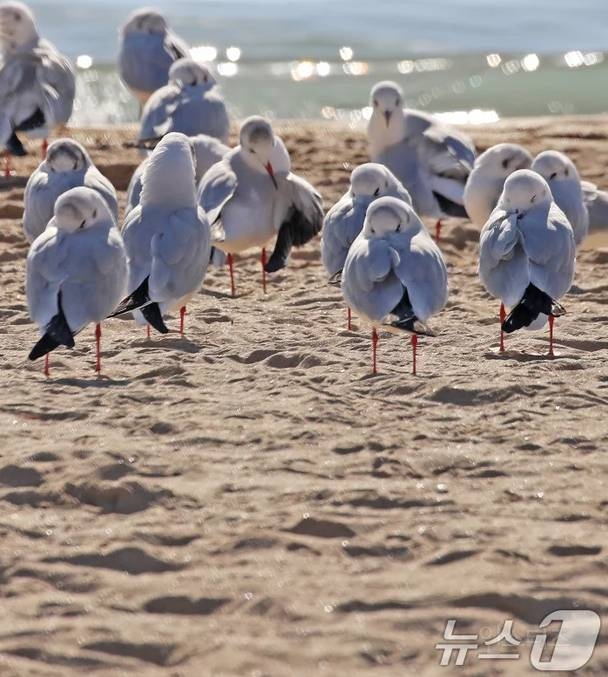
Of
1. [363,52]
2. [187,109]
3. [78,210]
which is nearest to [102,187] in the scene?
[78,210]

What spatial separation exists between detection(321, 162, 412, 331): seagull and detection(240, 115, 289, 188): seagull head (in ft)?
3.31

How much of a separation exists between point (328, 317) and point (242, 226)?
37.8 inches

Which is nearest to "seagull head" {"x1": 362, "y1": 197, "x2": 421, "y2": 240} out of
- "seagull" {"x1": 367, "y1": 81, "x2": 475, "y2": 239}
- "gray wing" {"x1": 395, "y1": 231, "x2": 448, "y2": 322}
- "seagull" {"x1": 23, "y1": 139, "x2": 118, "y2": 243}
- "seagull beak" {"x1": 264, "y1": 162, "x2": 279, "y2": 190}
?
"gray wing" {"x1": 395, "y1": 231, "x2": 448, "y2": 322}

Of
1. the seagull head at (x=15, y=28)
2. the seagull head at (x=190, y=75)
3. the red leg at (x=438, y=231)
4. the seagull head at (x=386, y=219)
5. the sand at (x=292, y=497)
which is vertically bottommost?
the sand at (x=292, y=497)

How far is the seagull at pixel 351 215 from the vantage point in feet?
26.0

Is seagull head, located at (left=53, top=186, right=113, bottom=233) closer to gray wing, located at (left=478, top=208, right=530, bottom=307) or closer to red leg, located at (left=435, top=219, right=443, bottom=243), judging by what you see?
gray wing, located at (left=478, top=208, right=530, bottom=307)

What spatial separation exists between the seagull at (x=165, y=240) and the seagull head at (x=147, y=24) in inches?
241

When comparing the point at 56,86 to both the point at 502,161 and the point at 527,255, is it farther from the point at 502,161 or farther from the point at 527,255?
the point at 527,255

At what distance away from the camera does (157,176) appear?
7.84m

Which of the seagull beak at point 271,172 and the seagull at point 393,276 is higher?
the seagull beak at point 271,172

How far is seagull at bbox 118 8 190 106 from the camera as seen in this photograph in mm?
13852

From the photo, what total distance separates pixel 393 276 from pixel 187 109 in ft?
15.8

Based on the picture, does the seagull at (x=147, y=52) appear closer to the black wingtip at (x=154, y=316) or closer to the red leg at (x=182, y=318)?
the red leg at (x=182, y=318)

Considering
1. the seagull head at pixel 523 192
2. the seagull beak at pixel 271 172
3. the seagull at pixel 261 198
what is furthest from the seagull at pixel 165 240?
the seagull head at pixel 523 192
